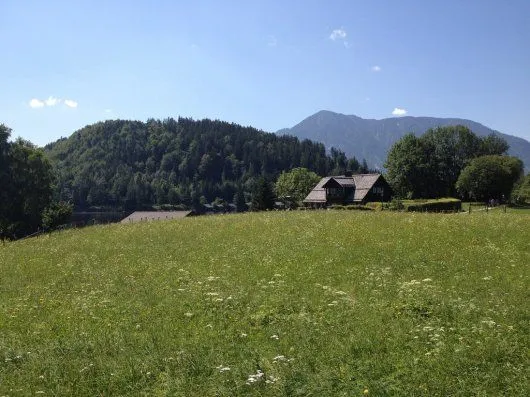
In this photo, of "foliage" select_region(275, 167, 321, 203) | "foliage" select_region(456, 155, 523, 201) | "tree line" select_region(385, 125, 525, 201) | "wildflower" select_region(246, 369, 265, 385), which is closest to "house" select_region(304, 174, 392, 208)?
"tree line" select_region(385, 125, 525, 201)

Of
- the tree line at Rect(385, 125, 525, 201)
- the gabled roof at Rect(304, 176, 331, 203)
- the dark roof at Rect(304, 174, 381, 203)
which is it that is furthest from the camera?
the gabled roof at Rect(304, 176, 331, 203)

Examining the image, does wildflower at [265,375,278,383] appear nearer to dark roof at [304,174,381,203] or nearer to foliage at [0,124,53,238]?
foliage at [0,124,53,238]

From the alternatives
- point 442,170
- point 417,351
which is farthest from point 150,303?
point 442,170

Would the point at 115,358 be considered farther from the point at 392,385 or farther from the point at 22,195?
the point at 22,195

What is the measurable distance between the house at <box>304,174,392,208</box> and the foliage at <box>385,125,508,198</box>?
565 inches

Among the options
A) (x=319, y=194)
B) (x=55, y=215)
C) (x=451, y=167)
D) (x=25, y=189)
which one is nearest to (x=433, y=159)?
(x=451, y=167)

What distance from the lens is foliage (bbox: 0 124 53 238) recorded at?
223 ft

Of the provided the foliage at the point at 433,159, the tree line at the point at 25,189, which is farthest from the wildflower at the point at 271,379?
the foliage at the point at 433,159

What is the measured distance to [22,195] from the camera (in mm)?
69438

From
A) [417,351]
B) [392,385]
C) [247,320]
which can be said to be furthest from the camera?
[247,320]

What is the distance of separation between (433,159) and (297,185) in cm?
4633

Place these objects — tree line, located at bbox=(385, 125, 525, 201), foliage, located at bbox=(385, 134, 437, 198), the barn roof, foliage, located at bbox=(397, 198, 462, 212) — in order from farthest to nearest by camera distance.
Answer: foliage, located at bbox=(385, 134, 437, 198) → the barn roof → tree line, located at bbox=(385, 125, 525, 201) → foliage, located at bbox=(397, 198, 462, 212)

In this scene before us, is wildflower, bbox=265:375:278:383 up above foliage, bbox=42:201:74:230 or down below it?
below

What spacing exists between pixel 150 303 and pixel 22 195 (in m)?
63.5
